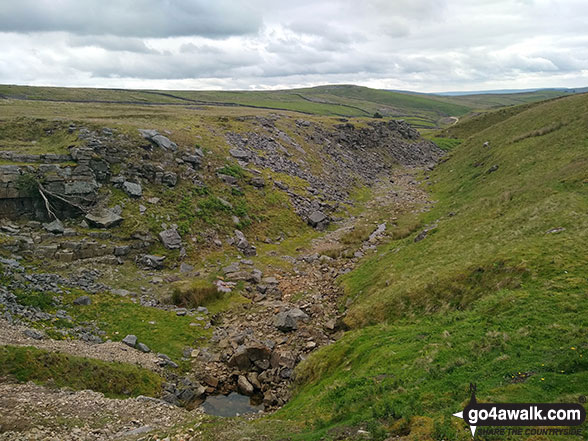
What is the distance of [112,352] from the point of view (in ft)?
78.6

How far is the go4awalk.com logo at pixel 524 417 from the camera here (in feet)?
34.9

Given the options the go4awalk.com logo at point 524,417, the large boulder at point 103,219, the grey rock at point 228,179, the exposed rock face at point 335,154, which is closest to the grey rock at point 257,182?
the grey rock at point 228,179

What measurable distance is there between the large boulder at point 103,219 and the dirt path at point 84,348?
15.1m

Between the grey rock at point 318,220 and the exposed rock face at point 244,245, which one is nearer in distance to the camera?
the exposed rock face at point 244,245

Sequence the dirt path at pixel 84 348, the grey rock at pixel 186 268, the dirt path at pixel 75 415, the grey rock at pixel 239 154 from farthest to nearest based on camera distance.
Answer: the grey rock at pixel 239 154, the grey rock at pixel 186 268, the dirt path at pixel 84 348, the dirt path at pixel 75 415

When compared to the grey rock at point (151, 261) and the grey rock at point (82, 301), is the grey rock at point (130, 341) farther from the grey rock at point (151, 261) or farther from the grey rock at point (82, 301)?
the grey rock at point (151, 261)

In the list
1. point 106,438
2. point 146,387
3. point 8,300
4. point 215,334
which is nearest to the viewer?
point 106,438

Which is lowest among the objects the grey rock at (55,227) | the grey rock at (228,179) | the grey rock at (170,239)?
the grey rock at (170,239)

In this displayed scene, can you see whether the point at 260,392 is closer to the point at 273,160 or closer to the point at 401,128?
the point at 273,160

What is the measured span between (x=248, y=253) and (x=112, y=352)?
18.9 meters

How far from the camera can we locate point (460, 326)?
1956cm

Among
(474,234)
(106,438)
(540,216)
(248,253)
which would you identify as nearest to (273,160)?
(248,253)

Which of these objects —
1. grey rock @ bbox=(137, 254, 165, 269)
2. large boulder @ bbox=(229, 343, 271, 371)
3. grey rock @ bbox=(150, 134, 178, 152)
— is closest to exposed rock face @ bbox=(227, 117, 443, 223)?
grey rock @ bbox=(150, 134, 178, 152)

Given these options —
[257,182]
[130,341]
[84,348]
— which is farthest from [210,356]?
[257,182]
